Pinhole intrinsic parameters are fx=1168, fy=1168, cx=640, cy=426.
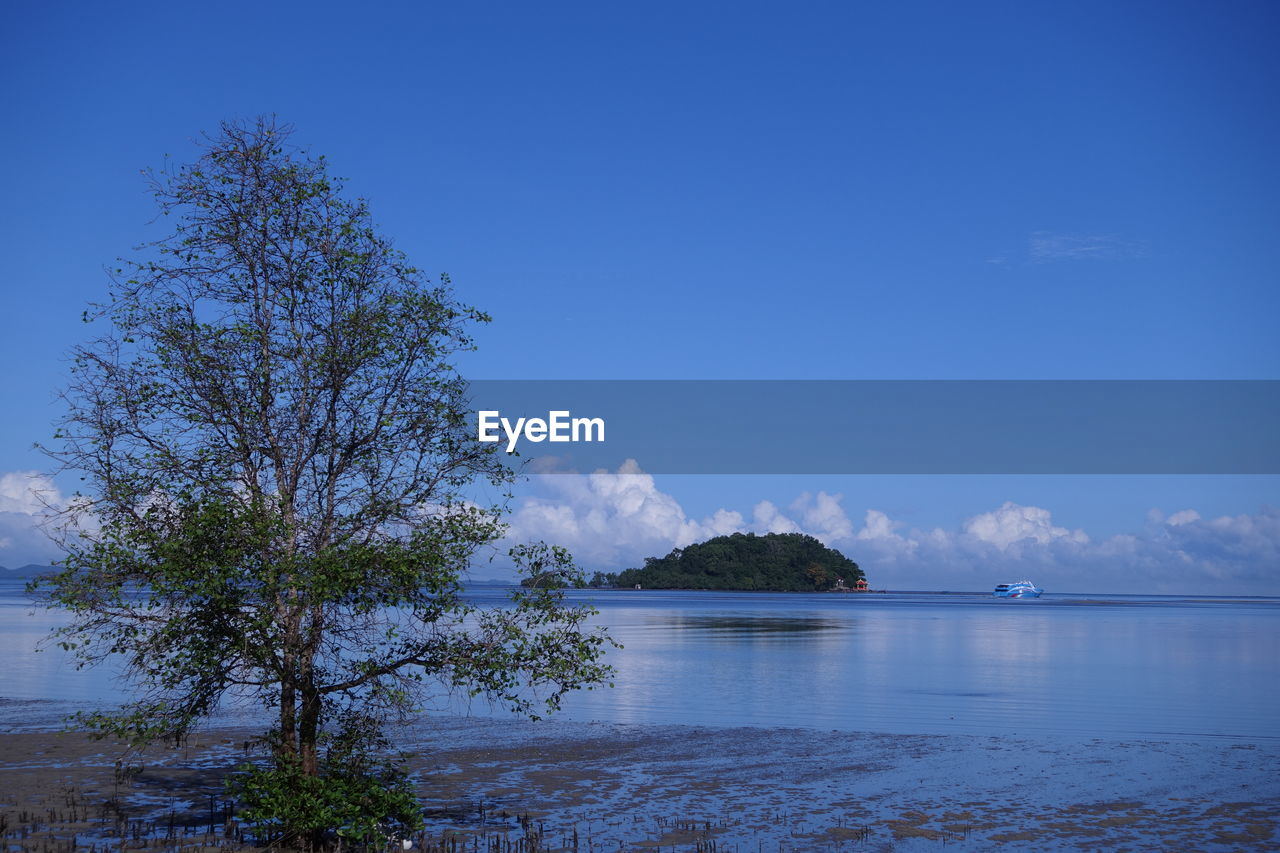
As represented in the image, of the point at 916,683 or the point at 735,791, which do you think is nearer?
the point at 735,791

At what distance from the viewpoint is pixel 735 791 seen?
999 inches

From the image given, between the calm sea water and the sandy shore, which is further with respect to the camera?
the calm sea water

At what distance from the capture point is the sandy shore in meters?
21.0

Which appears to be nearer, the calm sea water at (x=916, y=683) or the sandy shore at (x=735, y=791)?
the sandy shore at (x=735, y=791)

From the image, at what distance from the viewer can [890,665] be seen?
60375 millimetres

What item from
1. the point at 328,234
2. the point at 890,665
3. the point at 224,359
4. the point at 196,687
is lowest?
the point at 890,665

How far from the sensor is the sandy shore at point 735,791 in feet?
68.8

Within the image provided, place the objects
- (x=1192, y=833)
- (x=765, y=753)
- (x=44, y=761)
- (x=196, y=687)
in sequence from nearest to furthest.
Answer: (x=196, y=687)
(x=1192, y=833)
(x=44, y=761)
(x=765, y=753)

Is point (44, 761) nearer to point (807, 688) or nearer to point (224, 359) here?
point (224, 359)

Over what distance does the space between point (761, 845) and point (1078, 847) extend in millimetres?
5694

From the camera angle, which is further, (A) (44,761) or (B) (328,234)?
(A) (44,761)

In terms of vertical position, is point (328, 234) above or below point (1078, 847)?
above

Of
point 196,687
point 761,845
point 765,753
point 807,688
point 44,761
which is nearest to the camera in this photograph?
point 196,687

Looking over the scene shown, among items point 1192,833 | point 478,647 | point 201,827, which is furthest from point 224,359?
point 1192,833
